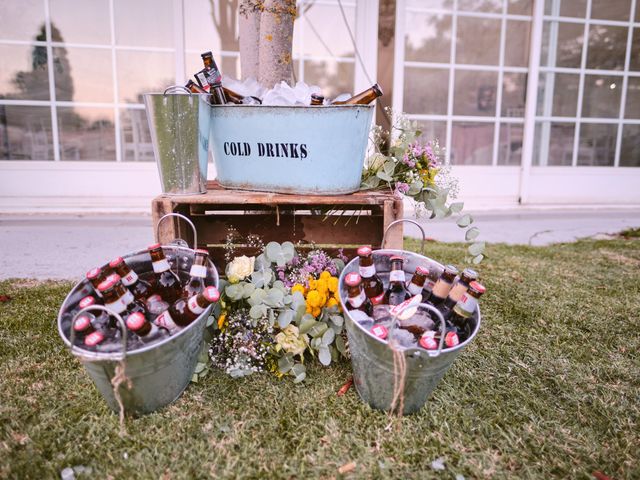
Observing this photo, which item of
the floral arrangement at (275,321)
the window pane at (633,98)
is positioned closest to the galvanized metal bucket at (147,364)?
the floral arrangement at (275,321)

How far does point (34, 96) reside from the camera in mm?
3510

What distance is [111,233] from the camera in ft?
9.96

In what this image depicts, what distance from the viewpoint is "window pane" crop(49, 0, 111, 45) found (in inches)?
136

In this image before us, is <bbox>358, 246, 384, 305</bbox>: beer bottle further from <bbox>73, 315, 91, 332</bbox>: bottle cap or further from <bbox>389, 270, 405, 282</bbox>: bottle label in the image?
<bbox>73, 315, 91, 332</bbox>: bottle cap

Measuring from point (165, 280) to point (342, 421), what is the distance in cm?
65

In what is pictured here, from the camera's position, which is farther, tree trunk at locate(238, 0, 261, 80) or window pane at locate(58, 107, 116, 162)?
window pane at locate(58, 107, 116, 162)

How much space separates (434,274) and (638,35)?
4097 mm

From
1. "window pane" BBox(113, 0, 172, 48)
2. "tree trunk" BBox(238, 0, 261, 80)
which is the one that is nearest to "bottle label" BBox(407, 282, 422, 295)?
"tree trunk" BBox(238, 0, 261, 80)

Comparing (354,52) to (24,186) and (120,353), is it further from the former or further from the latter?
(120,353)

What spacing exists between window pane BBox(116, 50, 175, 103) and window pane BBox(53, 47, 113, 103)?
9 centimetres

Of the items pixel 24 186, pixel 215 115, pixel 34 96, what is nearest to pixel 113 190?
pixel 24 186

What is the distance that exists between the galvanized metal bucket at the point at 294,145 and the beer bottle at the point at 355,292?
0.36m

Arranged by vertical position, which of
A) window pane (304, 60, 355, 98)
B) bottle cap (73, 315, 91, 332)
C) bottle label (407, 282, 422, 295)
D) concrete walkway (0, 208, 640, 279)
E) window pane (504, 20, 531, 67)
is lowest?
concrete walkway (0, 208, 640, 279)

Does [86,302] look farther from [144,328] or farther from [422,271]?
[422,271]
